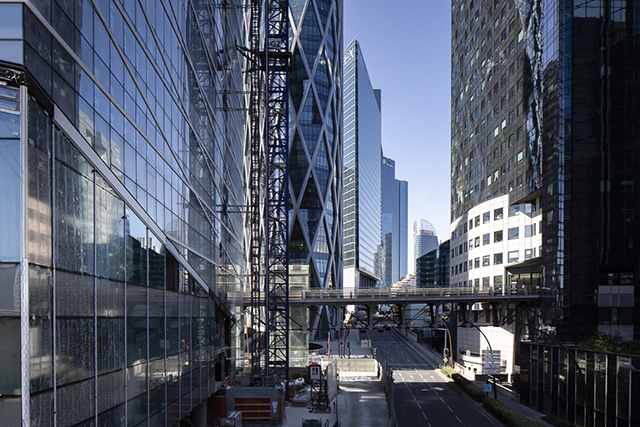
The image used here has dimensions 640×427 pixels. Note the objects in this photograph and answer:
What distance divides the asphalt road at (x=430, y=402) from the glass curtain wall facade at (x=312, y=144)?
4133 centimetres

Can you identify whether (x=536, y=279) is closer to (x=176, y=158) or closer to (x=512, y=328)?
(x=512, y=328)

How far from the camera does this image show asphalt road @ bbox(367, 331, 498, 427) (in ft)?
130

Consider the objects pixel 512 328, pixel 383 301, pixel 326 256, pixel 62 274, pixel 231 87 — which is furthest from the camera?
pixel 326 256

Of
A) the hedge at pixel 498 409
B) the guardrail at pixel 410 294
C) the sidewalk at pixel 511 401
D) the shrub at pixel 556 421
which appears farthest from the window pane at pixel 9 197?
the guardrail at pixel 410 294

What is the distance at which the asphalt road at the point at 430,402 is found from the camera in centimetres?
3959

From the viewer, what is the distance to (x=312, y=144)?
113 metres

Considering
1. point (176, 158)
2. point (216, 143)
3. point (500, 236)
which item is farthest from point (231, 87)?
point (500, 236)

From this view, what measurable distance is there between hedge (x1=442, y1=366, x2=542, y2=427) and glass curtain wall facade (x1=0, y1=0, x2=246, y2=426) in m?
21.4

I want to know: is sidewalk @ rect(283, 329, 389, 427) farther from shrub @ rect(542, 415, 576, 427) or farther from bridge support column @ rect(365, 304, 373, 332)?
shrub @ rect(542, 415, 576, 427)

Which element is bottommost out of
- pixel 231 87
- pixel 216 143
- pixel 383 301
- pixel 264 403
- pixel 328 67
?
pixel 264 403

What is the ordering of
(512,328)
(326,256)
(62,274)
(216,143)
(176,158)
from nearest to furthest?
(62,274) < (176,158) < (216,143) < (512,328) < (326,256)

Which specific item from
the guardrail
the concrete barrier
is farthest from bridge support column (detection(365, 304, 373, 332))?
the concrete barrier

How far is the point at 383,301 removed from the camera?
166 feet

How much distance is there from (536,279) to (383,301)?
21940 mm
